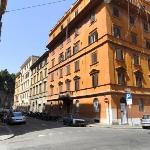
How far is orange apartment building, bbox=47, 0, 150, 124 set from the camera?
36094 millimetres

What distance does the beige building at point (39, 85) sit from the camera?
201ft

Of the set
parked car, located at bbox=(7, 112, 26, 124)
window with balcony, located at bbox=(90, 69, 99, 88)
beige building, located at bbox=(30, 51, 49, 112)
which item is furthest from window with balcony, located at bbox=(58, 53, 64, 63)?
parked car, located at bbox=(7, 112, 26, 124)

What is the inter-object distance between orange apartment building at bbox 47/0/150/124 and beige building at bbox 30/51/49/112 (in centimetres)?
1296

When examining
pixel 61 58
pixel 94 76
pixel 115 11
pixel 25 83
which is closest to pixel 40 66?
pixel 61 58

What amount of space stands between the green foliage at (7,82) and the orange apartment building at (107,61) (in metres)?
58.0

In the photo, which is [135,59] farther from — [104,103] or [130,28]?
[104,103]

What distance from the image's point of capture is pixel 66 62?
160 ft

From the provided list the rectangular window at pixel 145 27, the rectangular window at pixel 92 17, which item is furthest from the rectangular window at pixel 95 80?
the rectangular window at pixel 145 27

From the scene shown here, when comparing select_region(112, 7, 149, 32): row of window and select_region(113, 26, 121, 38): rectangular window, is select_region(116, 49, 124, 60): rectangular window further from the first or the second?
select_region(112, 7, 149, 32): row of window

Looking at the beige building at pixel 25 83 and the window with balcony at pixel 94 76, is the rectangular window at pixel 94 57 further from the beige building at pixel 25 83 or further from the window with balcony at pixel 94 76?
the beige building at pixel 25 83

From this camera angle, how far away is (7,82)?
106625 millimetres

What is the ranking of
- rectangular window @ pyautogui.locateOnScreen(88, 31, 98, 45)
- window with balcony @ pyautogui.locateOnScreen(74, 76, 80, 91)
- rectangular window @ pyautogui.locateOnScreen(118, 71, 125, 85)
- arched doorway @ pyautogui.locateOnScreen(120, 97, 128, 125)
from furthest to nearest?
window with balcony @ pyautogui.locateOnScreen(74, 76, 80, 91) → rectangular window @ pyautogui.locateOnScreen(88, 31, 98, 45) → rectangular window @ pyautogui.locateOnScreen(118, 71, 125, 85) → arched doorway @ pyautogui.locateOnScreen(120, 97, 128, 125)

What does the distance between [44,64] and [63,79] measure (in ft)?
Answer: 49.2

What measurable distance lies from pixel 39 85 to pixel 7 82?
1746 inches
